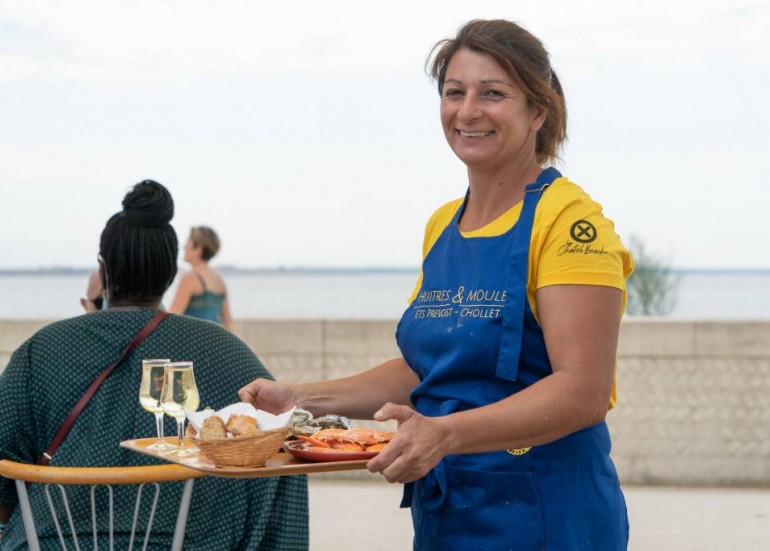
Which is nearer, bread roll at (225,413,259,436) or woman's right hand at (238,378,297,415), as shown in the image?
bread roll at (225,413,259,436)

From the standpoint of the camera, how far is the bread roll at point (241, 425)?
213cm

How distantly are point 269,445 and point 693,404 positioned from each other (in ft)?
19.2

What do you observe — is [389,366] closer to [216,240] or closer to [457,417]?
[457,417]

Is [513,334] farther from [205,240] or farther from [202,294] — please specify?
[205,240]

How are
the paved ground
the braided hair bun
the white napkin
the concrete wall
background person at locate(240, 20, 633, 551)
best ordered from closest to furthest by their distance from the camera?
background person at locate(240, 20, 633, 551) → the white napkin → the braided hair bun → the paved ground → the concrete wall

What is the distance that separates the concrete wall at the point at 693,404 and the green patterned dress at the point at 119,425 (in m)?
4.64

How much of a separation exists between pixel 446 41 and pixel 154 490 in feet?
4.66

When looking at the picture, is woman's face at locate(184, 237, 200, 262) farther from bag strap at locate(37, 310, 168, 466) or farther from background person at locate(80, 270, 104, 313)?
bag strap at locate(37, 310, 168, 466)

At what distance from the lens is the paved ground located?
635 cm

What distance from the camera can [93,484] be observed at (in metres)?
2.70

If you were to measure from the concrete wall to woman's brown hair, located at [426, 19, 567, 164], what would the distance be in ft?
17.3

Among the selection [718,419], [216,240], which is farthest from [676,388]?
[216,240]

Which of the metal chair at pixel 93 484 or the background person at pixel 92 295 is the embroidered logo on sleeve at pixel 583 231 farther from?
the background person at pixel 92 295

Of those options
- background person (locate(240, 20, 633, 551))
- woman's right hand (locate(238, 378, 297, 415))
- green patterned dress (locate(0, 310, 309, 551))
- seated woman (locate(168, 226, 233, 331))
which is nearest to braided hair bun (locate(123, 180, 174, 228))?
green patterned dress (locate(0, 310, 309, 551))
